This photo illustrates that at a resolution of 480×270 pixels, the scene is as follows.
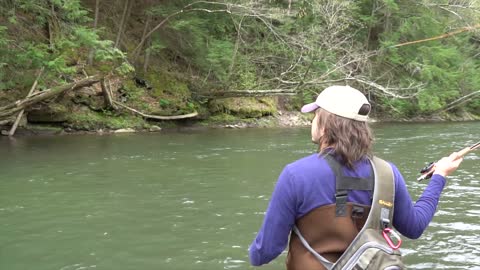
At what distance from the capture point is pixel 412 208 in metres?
2.49

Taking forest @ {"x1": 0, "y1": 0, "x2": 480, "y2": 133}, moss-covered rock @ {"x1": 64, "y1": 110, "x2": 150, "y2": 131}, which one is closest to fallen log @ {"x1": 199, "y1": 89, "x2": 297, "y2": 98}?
forest @ {"x1": 0, "y1": 0, "x2": 480, "y2": 133}

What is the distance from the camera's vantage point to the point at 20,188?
28.6ft

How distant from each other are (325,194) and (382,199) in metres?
0.26

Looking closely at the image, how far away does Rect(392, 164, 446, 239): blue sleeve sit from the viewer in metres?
2.39

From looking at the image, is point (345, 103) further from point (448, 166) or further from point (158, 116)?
point (158, 116)

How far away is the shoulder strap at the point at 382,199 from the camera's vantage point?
2.24 metres

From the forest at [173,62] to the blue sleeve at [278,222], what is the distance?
11.8 m

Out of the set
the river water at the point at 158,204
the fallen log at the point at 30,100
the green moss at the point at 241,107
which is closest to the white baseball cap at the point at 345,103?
the river water at the point at 158,204

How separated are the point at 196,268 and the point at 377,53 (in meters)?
23.9

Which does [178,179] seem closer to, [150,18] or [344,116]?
[344,116]

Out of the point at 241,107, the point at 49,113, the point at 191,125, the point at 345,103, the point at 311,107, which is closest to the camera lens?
the point at 345,103

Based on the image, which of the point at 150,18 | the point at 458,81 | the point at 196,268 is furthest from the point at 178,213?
the point at 458,81

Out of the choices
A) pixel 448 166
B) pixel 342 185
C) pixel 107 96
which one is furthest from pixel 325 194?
pixel 107 96

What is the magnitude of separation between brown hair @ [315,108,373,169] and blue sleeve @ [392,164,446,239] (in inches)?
8.0
